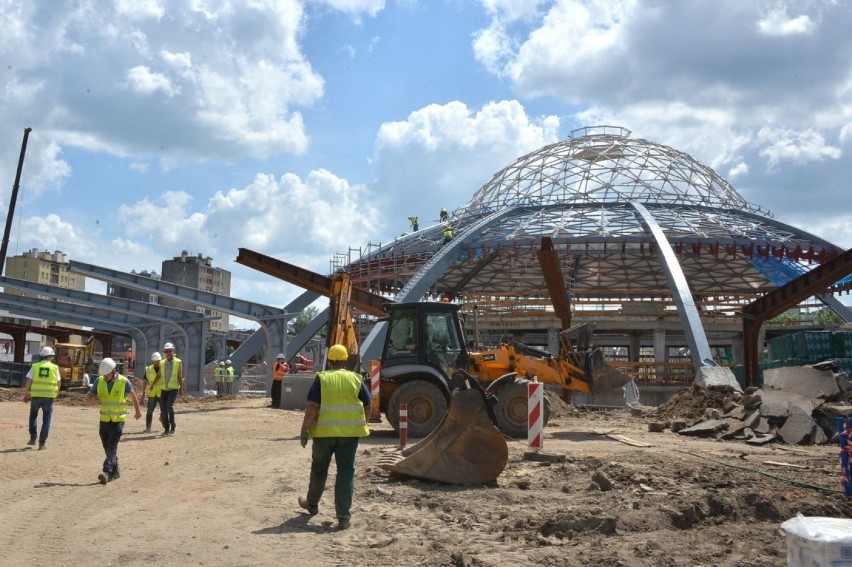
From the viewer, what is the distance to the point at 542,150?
4662 cm

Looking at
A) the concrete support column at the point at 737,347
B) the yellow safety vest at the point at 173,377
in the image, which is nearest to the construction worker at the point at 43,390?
the yellow safety vest at the point at 173,377

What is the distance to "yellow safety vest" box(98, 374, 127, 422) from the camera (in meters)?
9.62

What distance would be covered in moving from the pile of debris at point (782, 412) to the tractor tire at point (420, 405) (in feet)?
17.5

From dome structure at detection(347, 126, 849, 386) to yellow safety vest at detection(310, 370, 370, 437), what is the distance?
23.8m

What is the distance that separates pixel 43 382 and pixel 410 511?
310 inches

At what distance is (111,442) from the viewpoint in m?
9.58

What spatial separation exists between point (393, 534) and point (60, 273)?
393 feet

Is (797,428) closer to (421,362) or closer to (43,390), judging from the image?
(421,362)

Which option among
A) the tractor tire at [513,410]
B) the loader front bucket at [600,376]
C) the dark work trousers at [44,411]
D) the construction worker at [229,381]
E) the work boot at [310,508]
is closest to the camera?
the work boot at [310,508]

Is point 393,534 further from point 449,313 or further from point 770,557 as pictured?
point 449,313

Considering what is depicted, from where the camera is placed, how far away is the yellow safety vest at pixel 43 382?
1281 cm

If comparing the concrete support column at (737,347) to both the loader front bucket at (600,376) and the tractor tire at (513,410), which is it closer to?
the loader front bucket at (600,376)

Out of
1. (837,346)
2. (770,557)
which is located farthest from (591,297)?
(770,557)

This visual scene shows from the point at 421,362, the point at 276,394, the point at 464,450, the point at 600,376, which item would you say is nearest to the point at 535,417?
the point at 421,362
